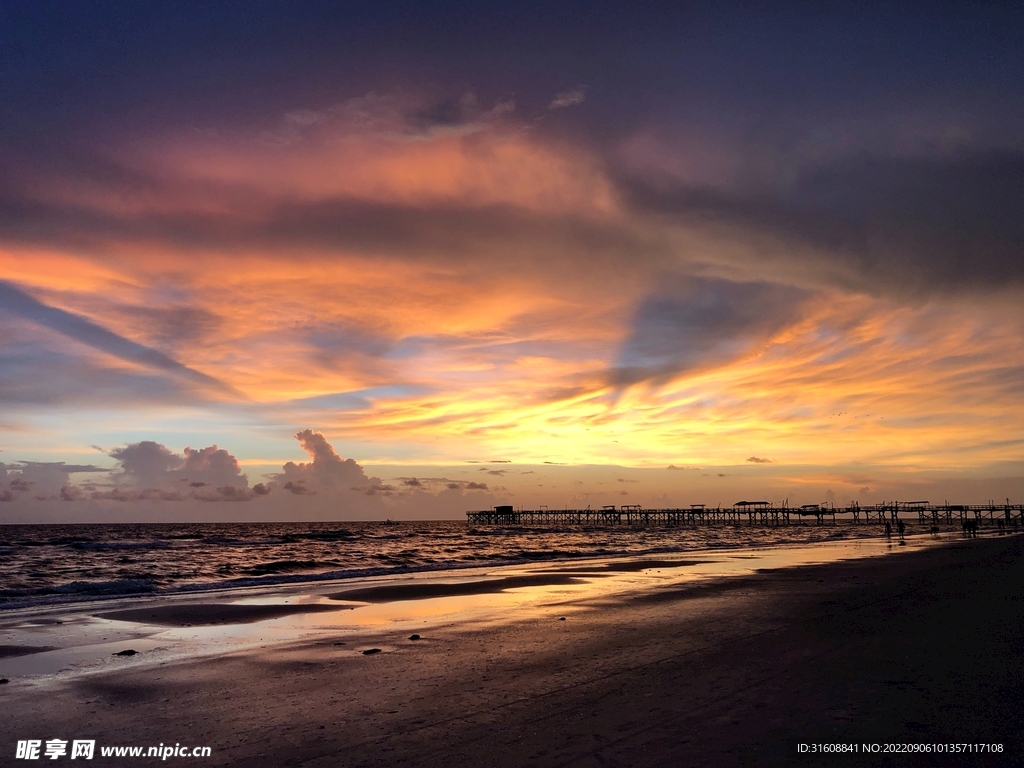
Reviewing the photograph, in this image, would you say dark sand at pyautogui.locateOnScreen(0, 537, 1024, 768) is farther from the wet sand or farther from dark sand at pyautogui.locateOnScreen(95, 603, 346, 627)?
the wet sand

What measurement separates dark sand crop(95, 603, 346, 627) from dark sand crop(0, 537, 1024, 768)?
5.79m

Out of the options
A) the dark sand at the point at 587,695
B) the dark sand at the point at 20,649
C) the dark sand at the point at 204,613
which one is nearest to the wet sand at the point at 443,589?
the dark sand at the point at 204,613

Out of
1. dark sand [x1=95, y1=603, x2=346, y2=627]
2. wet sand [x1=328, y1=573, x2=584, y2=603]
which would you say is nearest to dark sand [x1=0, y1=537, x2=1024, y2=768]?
dark sand [x1=95, y1=603, x2=346, y2=627]

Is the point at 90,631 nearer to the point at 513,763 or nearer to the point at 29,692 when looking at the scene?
the point at 29,692

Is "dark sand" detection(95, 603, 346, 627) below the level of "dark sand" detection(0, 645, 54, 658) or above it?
below

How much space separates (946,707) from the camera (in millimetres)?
8102

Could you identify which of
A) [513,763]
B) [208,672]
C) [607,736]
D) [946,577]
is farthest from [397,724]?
[946,577]

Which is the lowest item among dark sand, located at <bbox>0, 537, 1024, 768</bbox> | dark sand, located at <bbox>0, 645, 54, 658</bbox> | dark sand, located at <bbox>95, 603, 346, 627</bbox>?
dark sand, located at <bbox>95, 603, 346, 627</bbox>

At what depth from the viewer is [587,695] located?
9.11 m

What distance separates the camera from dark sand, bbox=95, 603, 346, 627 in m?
18.8

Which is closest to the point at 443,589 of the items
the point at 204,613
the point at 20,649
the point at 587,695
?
the point at 204,613

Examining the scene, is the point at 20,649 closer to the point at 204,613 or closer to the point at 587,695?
the point at 204,613

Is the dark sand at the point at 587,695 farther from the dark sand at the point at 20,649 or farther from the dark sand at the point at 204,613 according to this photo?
the dark sand at the point at 204,613

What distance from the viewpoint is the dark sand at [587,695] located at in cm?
715
